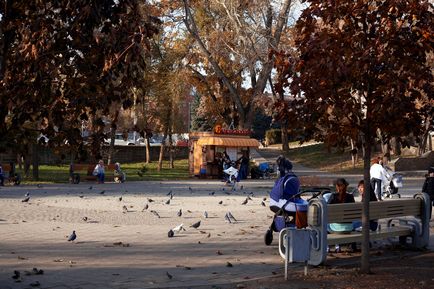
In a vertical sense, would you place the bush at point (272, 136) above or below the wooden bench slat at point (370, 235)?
above

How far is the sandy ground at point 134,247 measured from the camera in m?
8.96

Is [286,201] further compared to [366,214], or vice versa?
[286,201]

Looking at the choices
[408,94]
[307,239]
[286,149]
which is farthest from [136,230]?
[286,149]

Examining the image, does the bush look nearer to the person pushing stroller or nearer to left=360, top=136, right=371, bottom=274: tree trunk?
the person pushing stroller

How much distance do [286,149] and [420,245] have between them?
5963 centimetres

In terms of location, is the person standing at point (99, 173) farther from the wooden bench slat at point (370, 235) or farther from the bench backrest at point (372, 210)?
the bench backrest at point (372, 210)

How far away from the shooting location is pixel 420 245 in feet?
38.6

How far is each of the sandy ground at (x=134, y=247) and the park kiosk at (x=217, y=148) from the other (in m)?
15.5

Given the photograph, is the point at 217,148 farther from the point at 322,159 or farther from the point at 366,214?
the point at 366,214

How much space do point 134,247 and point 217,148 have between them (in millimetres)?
25389

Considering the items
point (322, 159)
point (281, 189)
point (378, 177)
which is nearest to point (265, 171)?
point (378, 177)

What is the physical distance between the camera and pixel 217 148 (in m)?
37.0

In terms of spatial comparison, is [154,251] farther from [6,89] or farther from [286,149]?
[286,149]

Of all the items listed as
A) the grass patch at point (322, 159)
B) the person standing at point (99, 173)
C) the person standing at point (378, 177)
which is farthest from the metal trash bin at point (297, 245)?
the grass patch at point (322, 159)
